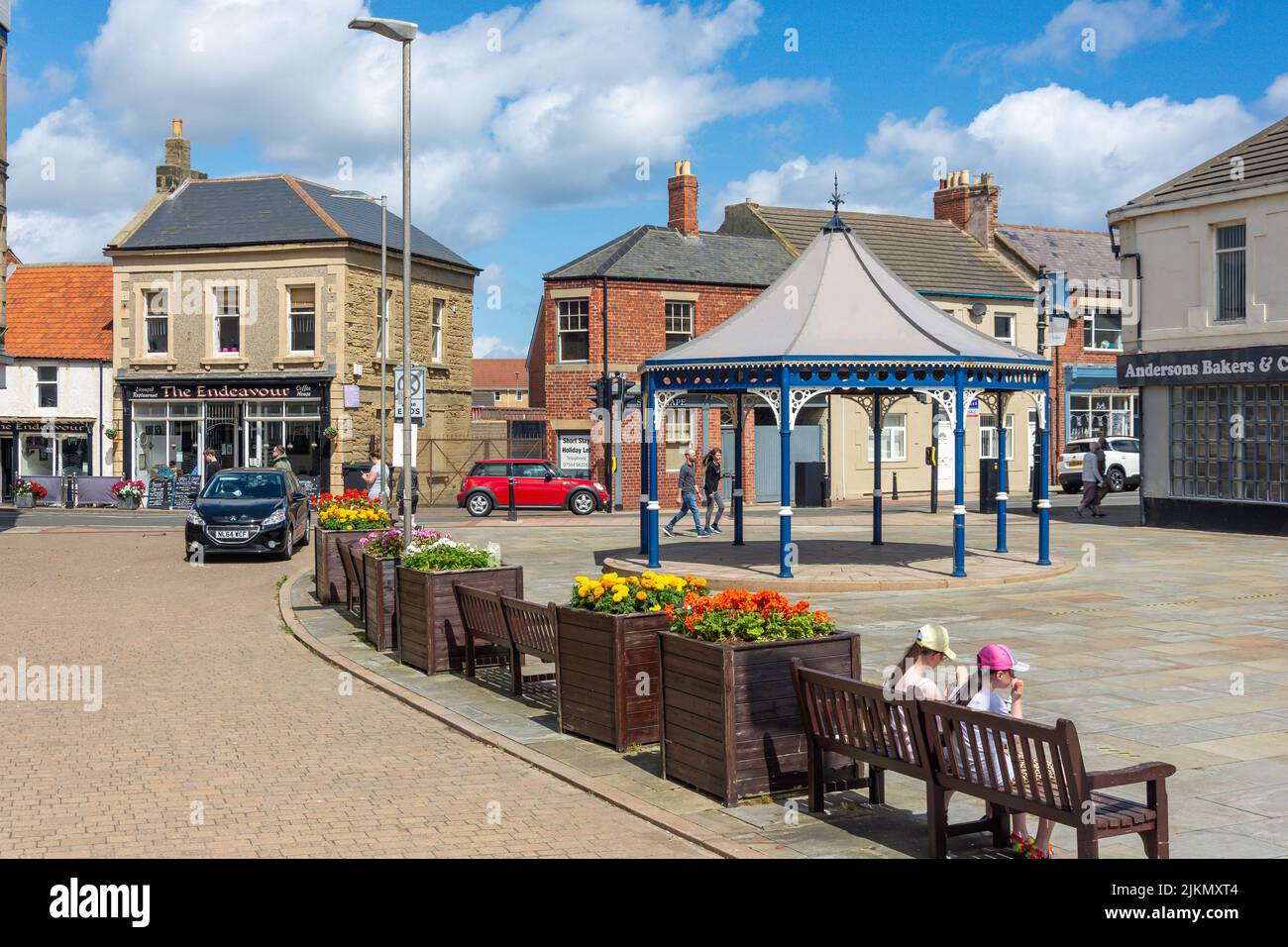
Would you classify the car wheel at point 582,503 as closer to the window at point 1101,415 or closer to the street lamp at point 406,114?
the street lamp at point 406,114

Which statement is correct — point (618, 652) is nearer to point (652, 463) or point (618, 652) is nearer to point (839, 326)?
point (652, 463)

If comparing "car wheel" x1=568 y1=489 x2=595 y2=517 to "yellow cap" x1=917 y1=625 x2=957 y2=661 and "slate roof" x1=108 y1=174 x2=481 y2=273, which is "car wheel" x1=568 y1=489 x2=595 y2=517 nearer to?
"slate roof" x1=108 y1=174 x2=481 y2=273

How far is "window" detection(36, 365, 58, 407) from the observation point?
42.6 meters

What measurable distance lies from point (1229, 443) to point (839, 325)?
12.6 meters

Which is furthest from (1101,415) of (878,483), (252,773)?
(252,773)

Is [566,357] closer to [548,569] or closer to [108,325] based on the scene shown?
[108,325]

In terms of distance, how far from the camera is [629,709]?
30.0ft

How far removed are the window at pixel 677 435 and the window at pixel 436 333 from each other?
8371 millimetres

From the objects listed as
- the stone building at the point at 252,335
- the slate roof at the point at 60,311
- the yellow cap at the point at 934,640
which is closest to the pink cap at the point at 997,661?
the yellow cap at the point at 934,640

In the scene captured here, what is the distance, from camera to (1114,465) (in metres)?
43.2

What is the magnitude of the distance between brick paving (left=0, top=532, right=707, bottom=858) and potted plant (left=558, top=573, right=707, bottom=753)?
706mm

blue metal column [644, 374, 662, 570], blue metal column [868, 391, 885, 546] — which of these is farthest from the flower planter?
blue metal column [868, 391, 885, 546]
